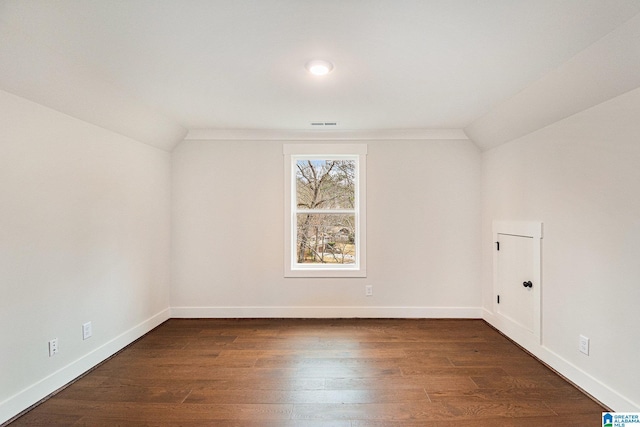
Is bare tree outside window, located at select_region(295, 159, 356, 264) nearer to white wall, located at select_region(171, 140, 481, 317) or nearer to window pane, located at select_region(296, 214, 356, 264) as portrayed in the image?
window pane, located at select_region(296, 214, 356, 264)

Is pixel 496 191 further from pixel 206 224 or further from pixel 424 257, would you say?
pixel 206 224

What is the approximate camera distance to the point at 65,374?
2.40 metres

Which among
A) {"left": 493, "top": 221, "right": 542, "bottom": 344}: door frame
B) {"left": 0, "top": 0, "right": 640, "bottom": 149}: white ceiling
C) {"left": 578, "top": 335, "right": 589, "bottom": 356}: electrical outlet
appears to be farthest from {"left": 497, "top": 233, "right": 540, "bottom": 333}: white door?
{"left": 0, "top": 0, "right": 640, "bottom": 149}: white ceiling

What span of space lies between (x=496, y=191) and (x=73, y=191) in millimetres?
4054

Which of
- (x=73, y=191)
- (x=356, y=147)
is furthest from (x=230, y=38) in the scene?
(x=356, y=147)

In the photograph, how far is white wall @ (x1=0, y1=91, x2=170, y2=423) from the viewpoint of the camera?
79.7 inches

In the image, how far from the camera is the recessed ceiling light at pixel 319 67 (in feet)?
6.95

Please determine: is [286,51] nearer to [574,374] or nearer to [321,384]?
[321,384]

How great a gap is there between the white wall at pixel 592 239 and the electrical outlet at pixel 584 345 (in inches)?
1.7

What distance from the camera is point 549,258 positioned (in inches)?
106

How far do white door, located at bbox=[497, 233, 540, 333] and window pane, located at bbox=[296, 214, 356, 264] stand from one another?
1.70m
